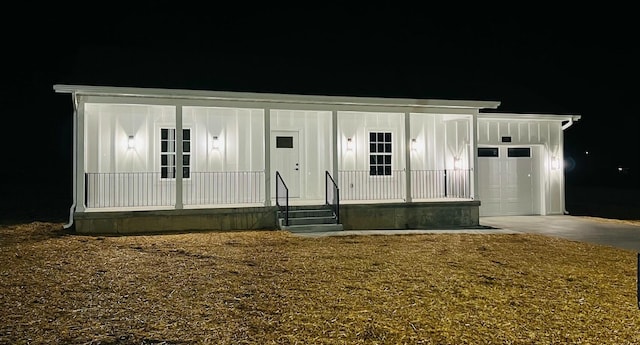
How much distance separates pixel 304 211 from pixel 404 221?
102 inches

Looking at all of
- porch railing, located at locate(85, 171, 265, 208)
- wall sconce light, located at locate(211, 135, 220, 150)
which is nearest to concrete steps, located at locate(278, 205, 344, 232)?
porch railing, located at locate(85, 171, 265, 208)

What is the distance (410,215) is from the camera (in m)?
13.6

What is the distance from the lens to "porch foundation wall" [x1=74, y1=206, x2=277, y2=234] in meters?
11.7

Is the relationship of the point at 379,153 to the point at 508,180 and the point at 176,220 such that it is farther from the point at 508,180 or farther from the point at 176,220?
the point at 176,220

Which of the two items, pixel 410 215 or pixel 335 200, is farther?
pixel 410 215

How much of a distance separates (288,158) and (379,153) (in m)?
2.64

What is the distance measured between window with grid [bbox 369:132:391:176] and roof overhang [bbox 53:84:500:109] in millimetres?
1990

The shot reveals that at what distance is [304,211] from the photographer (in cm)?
1286

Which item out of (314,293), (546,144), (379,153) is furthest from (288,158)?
(314,293)

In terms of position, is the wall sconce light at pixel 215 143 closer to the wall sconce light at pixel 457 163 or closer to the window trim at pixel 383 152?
the window trim at pixel 383 152

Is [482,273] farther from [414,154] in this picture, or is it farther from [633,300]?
[414,154]

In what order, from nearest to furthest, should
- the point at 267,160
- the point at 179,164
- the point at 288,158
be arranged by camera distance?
1. the point at 179,164
2. the point at 267,160
3. the point at 288,158

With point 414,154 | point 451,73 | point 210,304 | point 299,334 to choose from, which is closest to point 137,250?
point 210,304

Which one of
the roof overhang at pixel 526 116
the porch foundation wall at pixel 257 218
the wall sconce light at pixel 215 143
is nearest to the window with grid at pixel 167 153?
the wall sconce light at pixel 215 143
